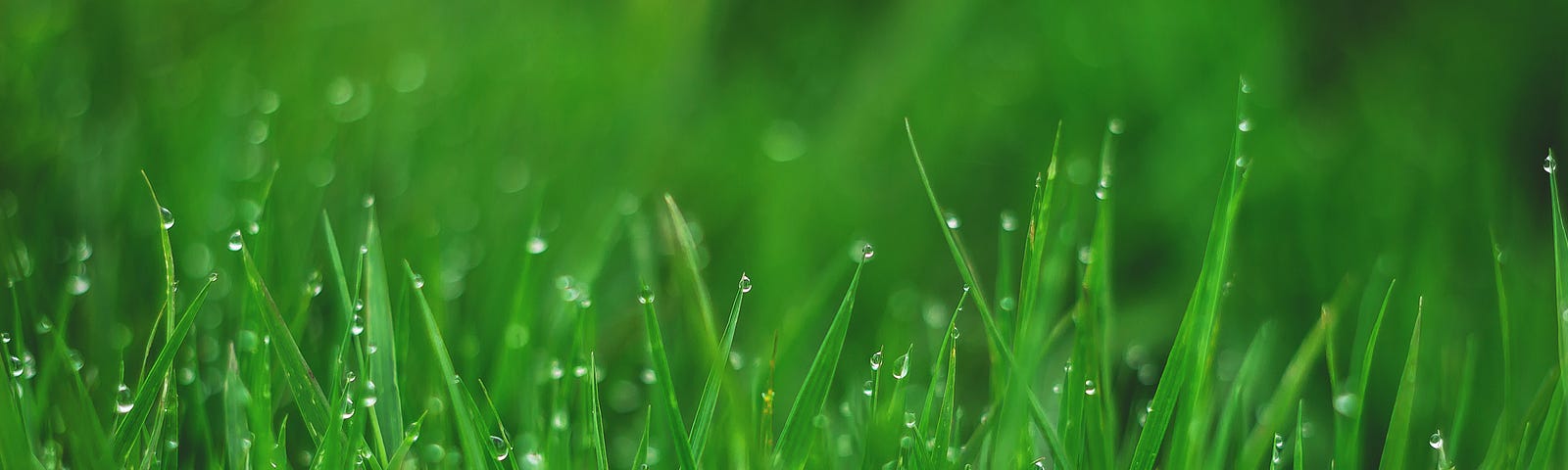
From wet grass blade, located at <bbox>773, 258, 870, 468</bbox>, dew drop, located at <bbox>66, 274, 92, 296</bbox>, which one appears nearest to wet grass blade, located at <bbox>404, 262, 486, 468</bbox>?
wet grass blade, located at <bbox>773, 258, 870, 468</bbox>

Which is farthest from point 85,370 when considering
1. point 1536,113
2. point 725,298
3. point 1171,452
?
point 1536,113

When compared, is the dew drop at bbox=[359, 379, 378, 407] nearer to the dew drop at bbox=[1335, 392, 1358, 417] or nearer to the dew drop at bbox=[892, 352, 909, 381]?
the dew drop at bbox=[892, 352, 909, 381]

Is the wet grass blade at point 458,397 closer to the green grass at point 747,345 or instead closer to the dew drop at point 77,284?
the green grass at point 747,345

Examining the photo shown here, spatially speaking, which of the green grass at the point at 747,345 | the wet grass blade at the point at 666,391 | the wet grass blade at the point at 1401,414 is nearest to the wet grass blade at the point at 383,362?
the green grass at the point at 747,345

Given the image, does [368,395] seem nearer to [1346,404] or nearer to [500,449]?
[500,449]

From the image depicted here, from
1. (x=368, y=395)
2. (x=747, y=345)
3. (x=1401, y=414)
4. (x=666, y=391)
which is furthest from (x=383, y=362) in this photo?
(x=1401, y=414)
